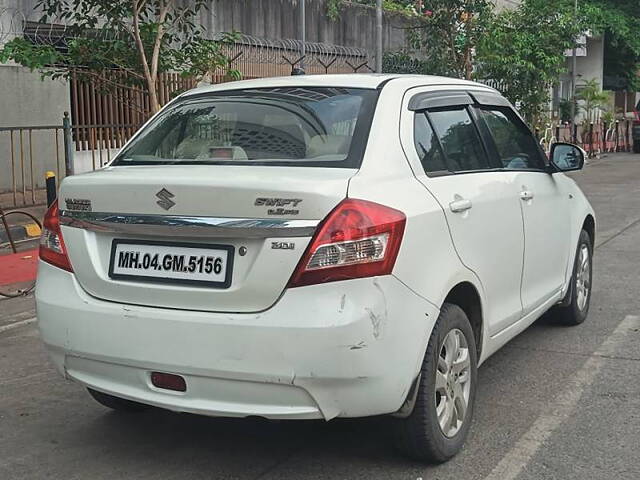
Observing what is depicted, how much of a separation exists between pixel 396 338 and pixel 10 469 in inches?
74.3

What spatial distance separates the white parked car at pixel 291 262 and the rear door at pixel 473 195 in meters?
0.02

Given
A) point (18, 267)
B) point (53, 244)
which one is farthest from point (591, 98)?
point (53, 244)

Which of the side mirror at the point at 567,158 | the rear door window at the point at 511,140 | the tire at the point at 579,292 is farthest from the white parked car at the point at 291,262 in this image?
the tire at the point at 579,292

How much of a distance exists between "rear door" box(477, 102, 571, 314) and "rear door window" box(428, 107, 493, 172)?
22cm

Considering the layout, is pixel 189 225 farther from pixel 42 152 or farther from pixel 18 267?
pixel 42 152

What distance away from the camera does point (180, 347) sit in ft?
11.2

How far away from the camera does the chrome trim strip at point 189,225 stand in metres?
3.30

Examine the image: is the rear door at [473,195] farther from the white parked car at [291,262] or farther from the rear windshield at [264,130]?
the rear windshield at [264,130]

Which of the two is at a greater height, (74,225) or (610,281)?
(74,225)

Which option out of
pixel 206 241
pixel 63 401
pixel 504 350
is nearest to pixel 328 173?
pixel 206 241

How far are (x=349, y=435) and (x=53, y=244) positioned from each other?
1.67 metres

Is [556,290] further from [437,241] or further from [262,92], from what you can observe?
[262,92]

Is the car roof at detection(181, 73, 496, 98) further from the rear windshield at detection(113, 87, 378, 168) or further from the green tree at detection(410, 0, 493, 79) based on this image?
the green tree at detection(410, 0, 493, 79)

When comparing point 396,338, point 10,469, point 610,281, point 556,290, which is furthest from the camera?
point 610,281
